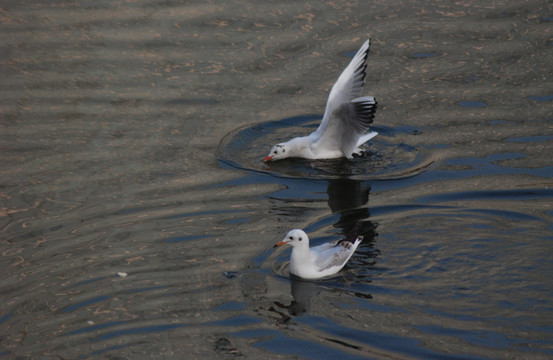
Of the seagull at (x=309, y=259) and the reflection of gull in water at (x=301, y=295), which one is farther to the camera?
the seagull at (x=309, y=259)

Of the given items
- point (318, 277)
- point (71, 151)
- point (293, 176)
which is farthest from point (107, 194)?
point (318, 277)

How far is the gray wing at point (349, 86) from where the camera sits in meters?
12.4

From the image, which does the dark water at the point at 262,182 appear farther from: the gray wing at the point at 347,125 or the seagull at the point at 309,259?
the gray wing at the point at 347,125

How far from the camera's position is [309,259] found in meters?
9.11

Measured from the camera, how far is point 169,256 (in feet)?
31.6

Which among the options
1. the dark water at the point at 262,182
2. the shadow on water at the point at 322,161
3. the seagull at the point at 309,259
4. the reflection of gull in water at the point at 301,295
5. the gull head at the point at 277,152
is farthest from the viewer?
the gull head at the point at 277,152

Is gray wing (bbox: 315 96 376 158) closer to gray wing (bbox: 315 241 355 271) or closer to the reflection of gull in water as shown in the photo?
gray wing (bbox: 315 241 355 271)

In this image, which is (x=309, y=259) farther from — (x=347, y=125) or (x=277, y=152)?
(x=347, y=125)

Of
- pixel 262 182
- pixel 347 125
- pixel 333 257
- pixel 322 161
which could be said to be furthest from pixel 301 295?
pixel 347 125

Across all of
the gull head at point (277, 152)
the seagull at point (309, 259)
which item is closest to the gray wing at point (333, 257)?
the seagull at point (309, 259)

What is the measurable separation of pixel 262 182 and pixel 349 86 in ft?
6.18

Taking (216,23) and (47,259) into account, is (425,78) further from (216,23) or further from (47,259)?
(47,259)

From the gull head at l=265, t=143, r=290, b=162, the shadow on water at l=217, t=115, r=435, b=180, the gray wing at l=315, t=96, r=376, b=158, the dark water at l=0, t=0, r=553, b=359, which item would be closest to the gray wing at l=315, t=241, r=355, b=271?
the dark water at l=0, t=0, r=553, b=359

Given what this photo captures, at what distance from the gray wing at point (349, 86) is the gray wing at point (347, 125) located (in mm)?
63
